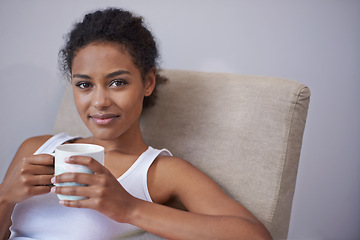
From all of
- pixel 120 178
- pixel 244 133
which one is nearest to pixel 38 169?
pixel 120 178

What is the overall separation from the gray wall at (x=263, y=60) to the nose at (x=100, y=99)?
0.74 metres

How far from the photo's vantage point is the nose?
3.22ft

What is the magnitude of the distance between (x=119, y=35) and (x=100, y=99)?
0.67ft

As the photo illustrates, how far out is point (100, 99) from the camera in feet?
3.22

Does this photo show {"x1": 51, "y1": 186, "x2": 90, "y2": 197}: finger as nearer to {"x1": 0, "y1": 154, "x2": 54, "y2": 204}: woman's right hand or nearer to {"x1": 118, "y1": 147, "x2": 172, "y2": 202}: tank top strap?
{"x1": 0, "y1": 154, "x2": 54, "y2": 204}: woman's right hand

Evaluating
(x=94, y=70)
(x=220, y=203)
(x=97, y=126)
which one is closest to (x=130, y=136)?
(x=97, y=126)

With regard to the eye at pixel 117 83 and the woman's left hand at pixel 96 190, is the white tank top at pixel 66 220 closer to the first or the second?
the woman's left hand at pixel 96 190

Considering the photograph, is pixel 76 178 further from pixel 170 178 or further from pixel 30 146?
pixel 30 146

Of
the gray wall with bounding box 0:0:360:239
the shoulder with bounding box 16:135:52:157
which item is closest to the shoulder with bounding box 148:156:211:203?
the shoulder with bounding box 16:135:52:157

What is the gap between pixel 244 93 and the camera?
115cm

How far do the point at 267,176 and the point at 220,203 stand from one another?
0.18m

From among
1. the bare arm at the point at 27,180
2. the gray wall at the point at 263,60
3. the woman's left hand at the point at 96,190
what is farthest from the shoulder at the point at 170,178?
the gray wall at the point at 263,60

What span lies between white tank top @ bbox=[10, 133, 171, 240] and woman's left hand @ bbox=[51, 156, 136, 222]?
0.15m

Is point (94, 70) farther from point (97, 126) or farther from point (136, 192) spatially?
point (136, 192)
